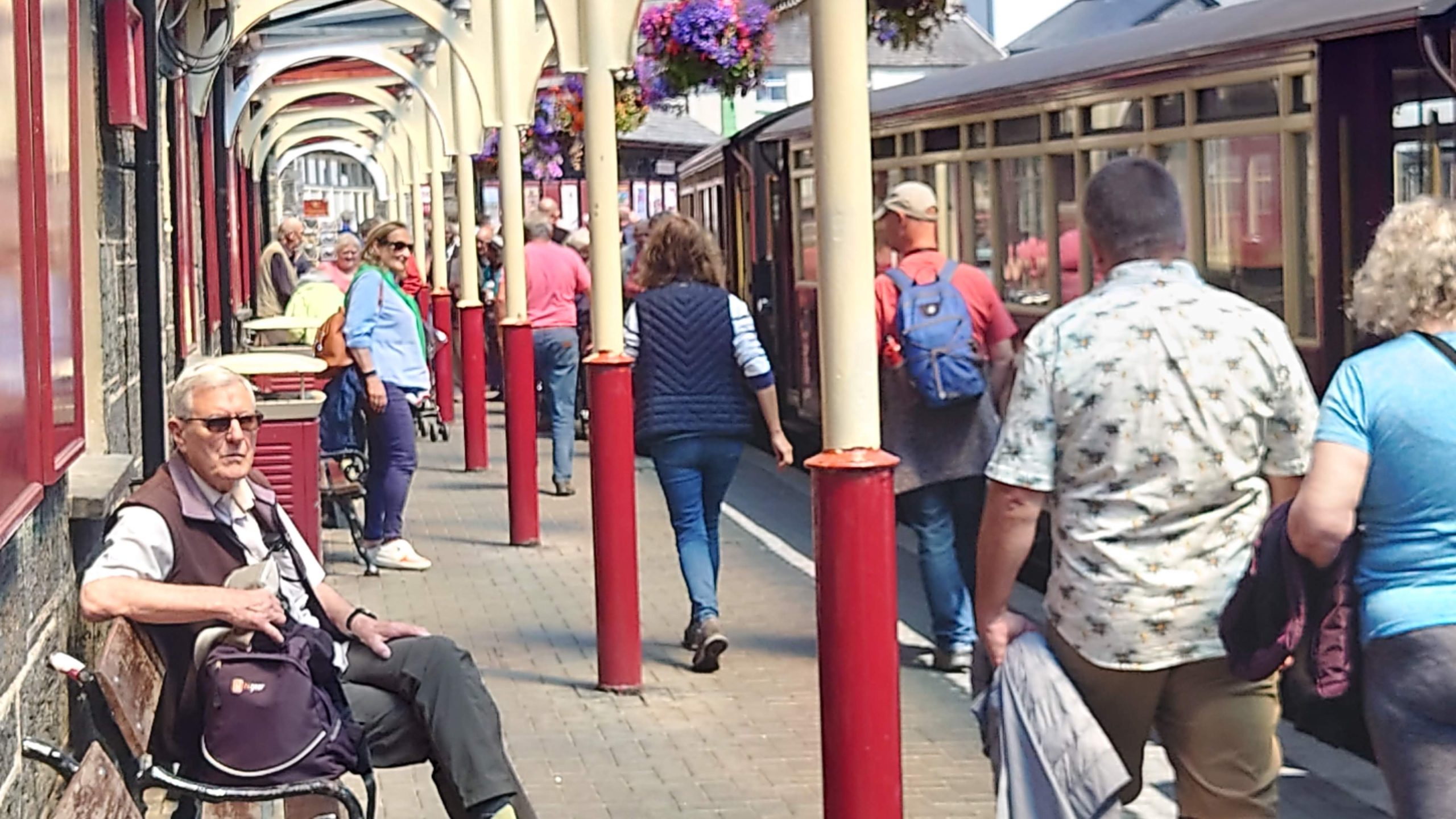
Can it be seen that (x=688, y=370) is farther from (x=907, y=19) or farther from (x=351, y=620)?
(x=907, y=19)

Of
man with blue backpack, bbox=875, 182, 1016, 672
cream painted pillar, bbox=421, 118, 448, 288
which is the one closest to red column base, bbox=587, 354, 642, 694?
man with blue backpack, bbox=875, 182, 1016, 672

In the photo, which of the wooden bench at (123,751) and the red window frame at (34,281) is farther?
the red window frame at (34,281)

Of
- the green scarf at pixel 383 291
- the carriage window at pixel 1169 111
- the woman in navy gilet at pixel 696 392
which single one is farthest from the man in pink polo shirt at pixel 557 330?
the woman in navy gilet at pixel 696 392

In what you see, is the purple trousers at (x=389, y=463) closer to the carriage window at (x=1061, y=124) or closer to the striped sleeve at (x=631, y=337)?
the striped sleeve at (x=631, y=337)

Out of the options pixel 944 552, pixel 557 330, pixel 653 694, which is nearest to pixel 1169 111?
pixel 944 552

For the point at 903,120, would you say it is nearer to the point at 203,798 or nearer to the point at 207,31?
the point at 207,31

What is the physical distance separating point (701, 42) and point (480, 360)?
3238mm

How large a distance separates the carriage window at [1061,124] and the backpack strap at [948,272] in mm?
3127

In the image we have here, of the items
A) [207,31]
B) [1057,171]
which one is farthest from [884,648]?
[207,31]

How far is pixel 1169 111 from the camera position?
10195mm

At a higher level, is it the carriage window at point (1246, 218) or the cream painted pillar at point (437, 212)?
the cream painted pillar at point (437, 212)

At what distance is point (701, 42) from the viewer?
18312 mm

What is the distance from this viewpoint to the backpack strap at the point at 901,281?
27.7 feet

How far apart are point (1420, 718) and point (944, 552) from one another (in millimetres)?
4479
